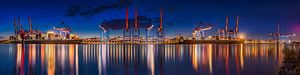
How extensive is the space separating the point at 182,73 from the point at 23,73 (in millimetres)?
8529

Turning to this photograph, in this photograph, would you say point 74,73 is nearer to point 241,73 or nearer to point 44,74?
point 44,74

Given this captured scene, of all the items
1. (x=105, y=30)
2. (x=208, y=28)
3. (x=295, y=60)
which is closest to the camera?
(x=295, y=60)

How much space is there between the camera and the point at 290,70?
19797 millimetres

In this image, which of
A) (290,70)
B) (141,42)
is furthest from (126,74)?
(141,42)

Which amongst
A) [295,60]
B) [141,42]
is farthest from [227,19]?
[295,60]

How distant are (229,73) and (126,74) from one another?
224 inches

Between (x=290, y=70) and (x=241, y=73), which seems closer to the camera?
(x=290, y=70)

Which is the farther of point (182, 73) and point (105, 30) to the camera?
point (105, 30)

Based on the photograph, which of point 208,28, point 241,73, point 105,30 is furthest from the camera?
point 208,28

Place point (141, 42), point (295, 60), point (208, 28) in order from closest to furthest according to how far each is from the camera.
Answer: point (295, 60)
point (141, 42)
point (208, 28)

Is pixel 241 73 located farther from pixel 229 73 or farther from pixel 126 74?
pixel 126 74

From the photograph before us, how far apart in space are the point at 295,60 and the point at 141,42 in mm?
148309

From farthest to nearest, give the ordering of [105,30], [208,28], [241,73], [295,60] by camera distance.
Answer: [208,28], [105,30], [295,60], [241,73]

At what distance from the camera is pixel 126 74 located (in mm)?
20500
